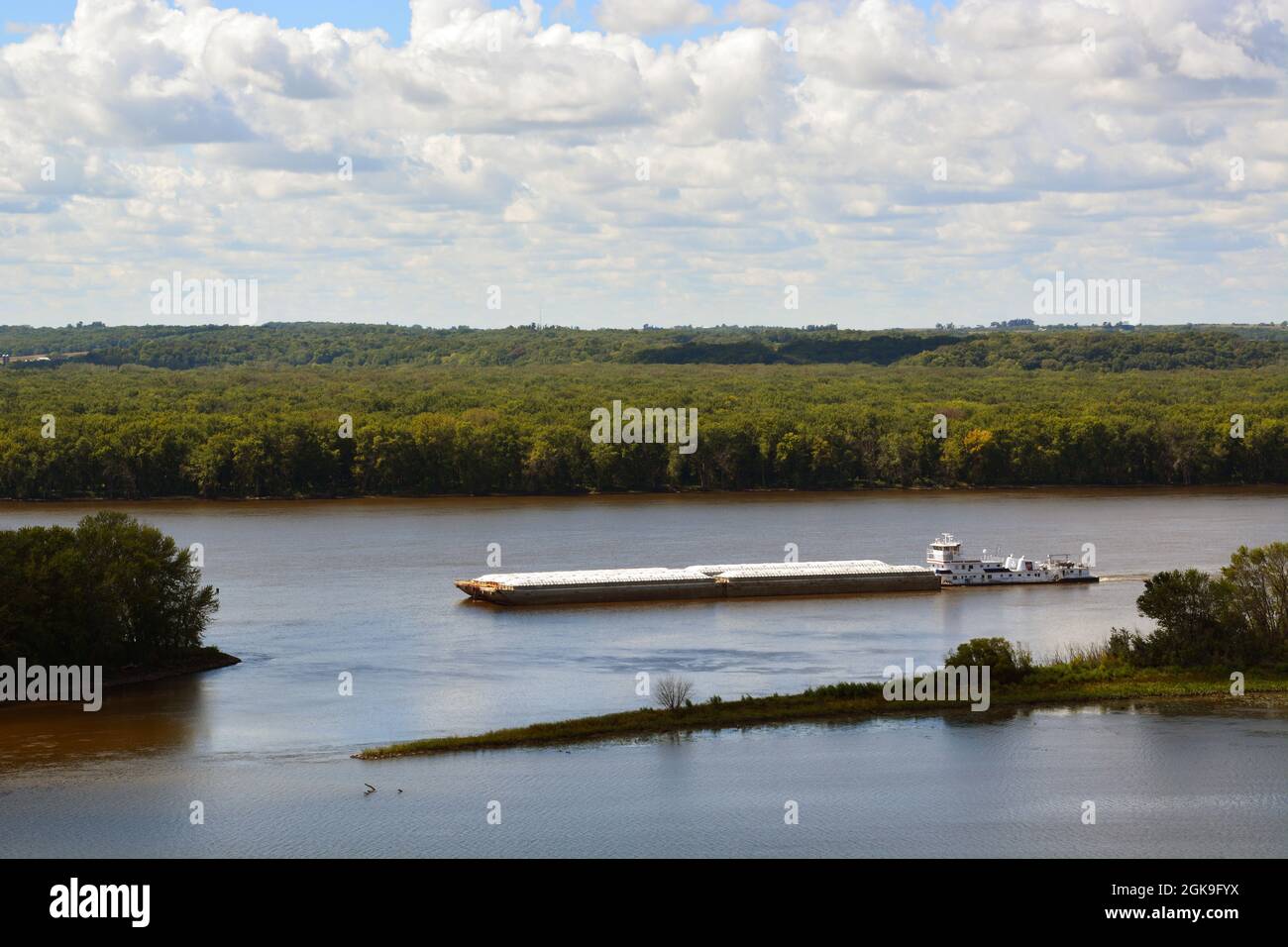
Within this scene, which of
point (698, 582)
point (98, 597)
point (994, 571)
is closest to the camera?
point (98, 597)

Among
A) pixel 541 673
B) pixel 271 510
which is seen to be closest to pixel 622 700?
pixel 541 673

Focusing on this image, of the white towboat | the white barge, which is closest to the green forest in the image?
the white barge

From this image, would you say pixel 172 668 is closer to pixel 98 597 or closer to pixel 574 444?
pixel 98 597

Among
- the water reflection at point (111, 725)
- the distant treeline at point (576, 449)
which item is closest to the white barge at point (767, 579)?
the water reflection at point (111, 725)

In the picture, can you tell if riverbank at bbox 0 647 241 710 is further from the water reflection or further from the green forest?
the green forest

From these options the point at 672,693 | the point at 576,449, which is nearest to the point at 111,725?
the point at 672,693

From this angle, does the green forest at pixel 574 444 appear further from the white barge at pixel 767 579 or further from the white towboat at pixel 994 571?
the white towboat at pixel 994 571

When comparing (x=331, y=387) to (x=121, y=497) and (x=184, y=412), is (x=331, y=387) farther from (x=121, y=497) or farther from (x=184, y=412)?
(x=121, y=497)
